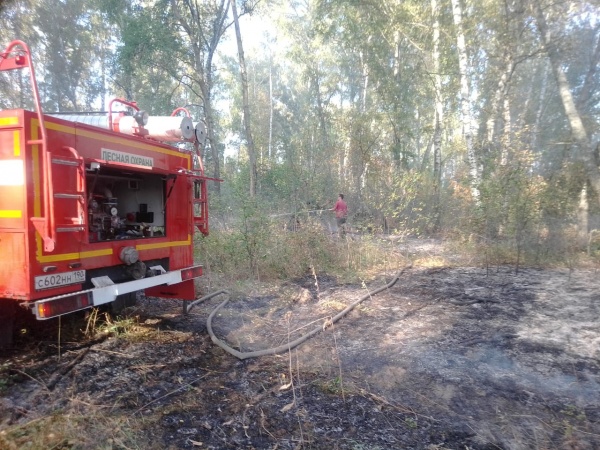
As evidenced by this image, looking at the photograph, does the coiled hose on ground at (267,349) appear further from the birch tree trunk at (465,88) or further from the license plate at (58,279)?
the birch tree trunk at (465,88)

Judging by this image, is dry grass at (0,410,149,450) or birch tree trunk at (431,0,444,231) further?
birch tree trunk at (431,0,444,231)

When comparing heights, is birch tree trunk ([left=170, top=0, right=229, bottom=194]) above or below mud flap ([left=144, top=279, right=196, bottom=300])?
above

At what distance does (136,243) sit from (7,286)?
4.90ft

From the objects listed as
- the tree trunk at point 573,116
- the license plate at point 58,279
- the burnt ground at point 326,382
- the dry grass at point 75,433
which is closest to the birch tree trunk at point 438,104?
the tree trunk at point 573,116

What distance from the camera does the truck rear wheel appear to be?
4.41m

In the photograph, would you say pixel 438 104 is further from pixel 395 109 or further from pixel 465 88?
pixel 465 88

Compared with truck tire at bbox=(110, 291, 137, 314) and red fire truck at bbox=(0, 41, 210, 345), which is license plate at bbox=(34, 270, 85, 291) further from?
truck tire at bbox=(110, 291, 137, 314)

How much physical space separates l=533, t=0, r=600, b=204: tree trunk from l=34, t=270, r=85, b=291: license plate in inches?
469

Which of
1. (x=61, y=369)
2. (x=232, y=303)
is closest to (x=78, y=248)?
(x=61, y=369)

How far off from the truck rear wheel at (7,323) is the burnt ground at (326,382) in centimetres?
28

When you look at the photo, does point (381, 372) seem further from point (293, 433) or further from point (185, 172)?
point (185, 172)

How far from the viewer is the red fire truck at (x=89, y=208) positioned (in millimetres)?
3578

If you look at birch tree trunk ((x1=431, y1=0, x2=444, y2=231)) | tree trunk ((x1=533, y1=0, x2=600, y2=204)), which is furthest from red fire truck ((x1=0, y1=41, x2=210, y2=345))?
birch tree trunk ((x1=431, y1=0, x2=444, y2=231))

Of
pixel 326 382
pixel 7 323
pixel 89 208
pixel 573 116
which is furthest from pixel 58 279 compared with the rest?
pixel 573 116
